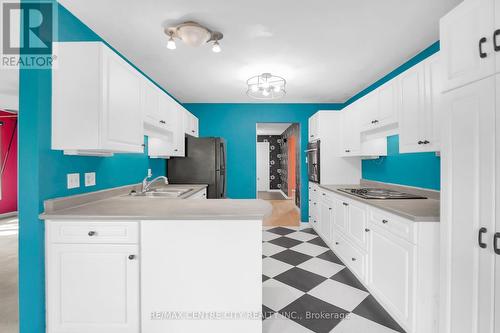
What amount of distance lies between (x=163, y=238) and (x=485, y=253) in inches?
69.9

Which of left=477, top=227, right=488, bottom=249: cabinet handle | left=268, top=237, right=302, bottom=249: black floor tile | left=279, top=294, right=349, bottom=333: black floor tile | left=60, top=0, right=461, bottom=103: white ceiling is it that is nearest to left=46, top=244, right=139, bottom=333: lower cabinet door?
left=279, top=294, right=349, bottom=333: black floor tile

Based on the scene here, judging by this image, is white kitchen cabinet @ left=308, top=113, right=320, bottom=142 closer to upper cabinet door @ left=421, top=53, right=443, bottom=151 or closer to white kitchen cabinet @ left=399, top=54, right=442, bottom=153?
white kitchen cabinet @ left=399, top=54, right=442, bottom=153

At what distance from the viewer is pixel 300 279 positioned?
2.48 meters

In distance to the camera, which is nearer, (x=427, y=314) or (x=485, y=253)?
(x=485, y=253)

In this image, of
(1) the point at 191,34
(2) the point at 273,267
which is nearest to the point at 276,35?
(1) the point at 191,34

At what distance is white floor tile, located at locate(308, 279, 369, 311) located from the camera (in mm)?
2070

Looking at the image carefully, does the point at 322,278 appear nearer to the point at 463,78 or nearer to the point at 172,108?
the point at 463,78

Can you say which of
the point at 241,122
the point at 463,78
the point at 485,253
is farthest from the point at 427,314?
the point at 241,122

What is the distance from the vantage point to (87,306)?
1545 millimetres

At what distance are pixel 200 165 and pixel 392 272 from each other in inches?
114

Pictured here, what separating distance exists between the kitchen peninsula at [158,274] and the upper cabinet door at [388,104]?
1923 millimetres

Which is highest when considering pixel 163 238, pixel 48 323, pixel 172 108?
pixel 172 108

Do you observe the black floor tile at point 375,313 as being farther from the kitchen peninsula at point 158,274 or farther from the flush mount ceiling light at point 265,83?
the flush mount ceiling light at point 265,83

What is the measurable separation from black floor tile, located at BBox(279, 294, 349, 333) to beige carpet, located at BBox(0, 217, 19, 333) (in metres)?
2.09
